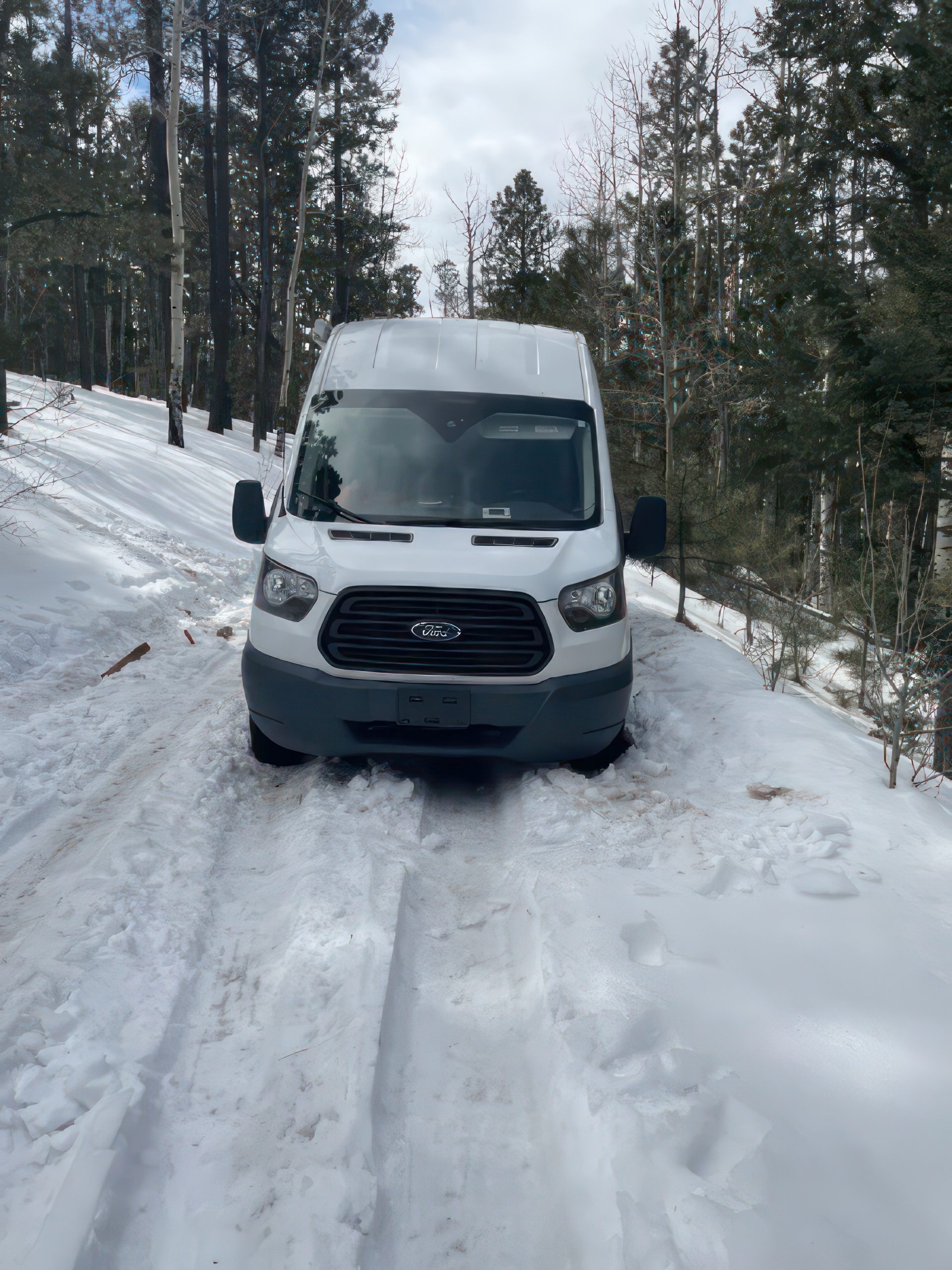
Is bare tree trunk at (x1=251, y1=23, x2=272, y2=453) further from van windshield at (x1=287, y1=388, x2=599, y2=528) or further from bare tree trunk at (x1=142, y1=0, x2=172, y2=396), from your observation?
van windshield at (x1=287, y1=388, x2=599, y2=528)

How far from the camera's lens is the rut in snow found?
212cm

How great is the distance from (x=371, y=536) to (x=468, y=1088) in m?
2.94

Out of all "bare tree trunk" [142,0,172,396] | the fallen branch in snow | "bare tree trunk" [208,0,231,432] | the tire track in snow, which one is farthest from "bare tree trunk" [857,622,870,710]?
"bare tree trunk" [208,0,231,432]

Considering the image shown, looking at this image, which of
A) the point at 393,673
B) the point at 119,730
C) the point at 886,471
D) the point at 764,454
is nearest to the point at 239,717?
the point at 119,730

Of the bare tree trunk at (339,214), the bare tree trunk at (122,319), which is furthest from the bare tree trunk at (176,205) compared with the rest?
the bare tree trunk at (122,319)

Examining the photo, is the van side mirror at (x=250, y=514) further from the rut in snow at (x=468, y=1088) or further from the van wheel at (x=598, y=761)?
the rut in snow at (x=468, y=1088)

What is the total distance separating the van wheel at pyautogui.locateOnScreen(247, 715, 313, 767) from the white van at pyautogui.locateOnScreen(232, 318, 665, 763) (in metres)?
0.01

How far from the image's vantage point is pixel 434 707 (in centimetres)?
438

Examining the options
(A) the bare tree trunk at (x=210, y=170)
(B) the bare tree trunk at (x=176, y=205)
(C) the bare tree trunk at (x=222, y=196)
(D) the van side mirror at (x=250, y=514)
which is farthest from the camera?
(A) the bare tree trunk at (x=210, y=170)

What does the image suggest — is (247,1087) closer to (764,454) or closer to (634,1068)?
(634,1068)

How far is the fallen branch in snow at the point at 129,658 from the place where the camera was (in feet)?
22.8

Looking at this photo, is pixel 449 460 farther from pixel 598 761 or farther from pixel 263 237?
pixel 263 237

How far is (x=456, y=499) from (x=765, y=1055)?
3.41 m

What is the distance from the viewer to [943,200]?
10086 mm
